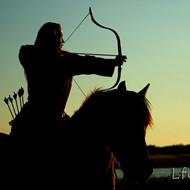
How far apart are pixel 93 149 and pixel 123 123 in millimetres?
409

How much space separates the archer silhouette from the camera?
20.5 ft

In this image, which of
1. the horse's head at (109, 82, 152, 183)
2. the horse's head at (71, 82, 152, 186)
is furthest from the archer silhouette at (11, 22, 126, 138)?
the horse's head at (109, 82, 152, 183)

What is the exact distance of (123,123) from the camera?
20.1ft

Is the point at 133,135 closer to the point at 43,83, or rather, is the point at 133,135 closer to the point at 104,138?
the point at 104,138

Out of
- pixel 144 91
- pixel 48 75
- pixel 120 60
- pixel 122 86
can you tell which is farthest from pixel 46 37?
pixel 144 91

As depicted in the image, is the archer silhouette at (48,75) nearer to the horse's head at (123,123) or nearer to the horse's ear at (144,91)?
the horse's head at (123,123)

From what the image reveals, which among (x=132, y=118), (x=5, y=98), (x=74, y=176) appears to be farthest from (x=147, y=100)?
(x=5, y=98)

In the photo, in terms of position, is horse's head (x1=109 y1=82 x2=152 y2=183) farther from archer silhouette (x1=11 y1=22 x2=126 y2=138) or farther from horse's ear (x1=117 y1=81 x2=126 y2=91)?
archer silhouette (x1=11 y1=22 x2=126 y2=138)

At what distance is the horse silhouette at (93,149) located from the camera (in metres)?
5.95

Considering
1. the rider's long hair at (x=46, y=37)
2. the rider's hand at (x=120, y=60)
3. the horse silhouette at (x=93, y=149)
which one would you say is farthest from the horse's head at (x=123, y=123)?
the rider's long hair at (x=46, y=37)

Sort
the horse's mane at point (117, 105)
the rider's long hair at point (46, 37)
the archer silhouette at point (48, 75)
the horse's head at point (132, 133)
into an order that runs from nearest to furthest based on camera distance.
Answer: the horse's head at point (132, 133)
the horse's mane at point (117, 105)
the archer silhouette at point (48, 75)
the rider's long hair at point (46, 37)

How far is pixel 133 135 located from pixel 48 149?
0.89 m

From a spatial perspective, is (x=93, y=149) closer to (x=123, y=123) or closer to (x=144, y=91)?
(x=123, y=123)

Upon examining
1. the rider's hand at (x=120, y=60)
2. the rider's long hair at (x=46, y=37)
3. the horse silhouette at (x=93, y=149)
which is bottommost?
the horse silhouette at (x=93, y=149)
